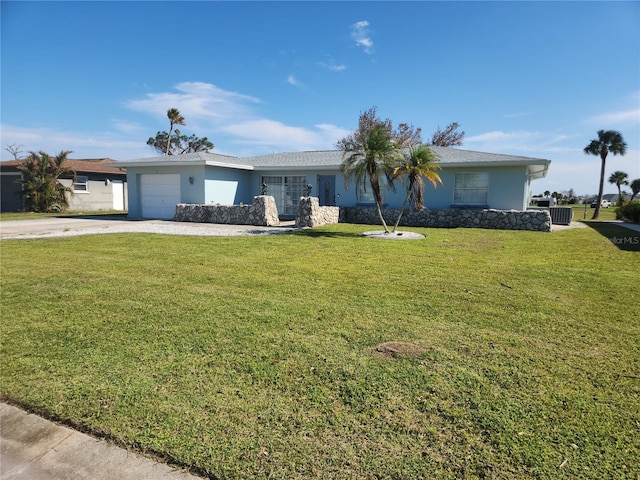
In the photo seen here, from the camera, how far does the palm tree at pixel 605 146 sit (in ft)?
110

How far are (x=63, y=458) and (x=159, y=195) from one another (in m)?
21.2

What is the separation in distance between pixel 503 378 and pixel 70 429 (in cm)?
337

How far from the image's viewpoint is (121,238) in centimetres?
1215

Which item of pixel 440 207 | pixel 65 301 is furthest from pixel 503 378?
pixel 440 207

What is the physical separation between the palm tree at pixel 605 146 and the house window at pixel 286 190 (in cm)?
2678

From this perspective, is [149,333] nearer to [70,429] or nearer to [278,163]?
[70,429]

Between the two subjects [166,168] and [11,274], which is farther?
[166,168]

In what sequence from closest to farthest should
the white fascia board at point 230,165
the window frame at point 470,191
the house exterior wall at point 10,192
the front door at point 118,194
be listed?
the window frame at point 470,191
the white fascia board at point 230,165
the house exterior wall at point 10,192
the front door at point 118,194

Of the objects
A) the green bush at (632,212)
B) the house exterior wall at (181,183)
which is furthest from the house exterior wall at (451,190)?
the green bush at (632,212)

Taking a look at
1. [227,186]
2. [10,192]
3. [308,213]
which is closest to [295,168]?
[227,186]

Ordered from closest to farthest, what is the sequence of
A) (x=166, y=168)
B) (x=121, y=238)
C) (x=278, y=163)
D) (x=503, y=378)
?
(x=503, y=378), (x=121, y=238), (x=166, y=168), (x=278, y=163)

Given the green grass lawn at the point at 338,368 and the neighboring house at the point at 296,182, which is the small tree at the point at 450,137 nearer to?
the neighboring house at the point at 296,182

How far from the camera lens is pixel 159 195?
22062 mm

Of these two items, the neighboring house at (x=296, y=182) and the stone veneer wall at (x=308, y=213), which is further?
the neighboring house at (x=296, y=182)
